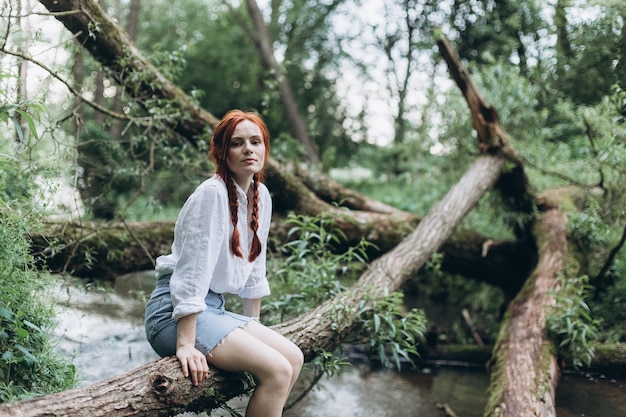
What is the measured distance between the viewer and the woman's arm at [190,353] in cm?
222

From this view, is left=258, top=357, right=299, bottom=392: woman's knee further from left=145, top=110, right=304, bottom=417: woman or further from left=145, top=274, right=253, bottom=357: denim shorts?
left=145, top=274, right=253, bottom=357: denim shorts

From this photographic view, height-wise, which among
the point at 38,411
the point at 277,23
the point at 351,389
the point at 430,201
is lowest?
the point at 351,389

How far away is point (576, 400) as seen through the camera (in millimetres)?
4090

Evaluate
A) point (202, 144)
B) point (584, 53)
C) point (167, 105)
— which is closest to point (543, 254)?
point (584, 53)

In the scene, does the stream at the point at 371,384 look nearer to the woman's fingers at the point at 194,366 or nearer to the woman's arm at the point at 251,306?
the woman's arm at the point at 251,306

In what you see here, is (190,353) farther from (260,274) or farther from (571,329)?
(571,329)

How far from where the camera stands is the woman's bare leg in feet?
7.47

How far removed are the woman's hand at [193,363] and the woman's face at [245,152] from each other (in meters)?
0.80

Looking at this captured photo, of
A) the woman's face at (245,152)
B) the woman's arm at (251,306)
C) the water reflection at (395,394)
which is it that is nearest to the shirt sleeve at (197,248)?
the woman's face at (245,152)

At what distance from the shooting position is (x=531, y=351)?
3807mm

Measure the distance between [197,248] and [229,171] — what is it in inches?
18.4

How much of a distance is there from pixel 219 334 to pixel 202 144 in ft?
8.42

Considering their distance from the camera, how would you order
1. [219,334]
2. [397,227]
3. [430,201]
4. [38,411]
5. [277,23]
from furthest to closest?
[277,23] → [430,201] → [397,227] → [219,334] → [38,411]

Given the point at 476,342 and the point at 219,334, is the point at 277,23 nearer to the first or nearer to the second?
the point at 476,342
